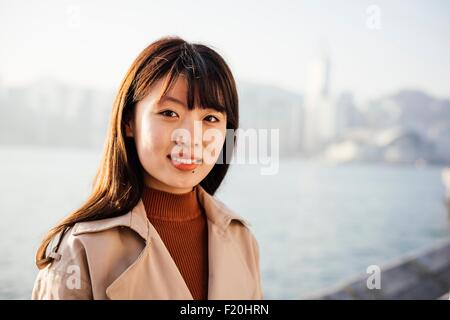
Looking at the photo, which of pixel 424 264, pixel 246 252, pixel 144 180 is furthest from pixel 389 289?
pixel 144 180

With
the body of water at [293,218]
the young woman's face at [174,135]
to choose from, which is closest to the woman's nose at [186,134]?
the young woman's face at [174,135]

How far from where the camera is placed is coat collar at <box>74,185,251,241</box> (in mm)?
918

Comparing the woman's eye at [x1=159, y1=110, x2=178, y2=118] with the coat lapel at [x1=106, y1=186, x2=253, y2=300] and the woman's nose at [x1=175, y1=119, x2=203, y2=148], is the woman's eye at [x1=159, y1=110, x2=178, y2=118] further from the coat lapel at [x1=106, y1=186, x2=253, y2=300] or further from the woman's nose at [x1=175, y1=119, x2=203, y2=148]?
the coat lapel at [x1=106, y1=186, x2=253, y2=300]

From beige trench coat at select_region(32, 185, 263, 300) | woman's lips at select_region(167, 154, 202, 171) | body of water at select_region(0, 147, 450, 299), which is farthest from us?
body of water at select_region(0, 147, 450, 299)

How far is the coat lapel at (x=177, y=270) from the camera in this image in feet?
3.00

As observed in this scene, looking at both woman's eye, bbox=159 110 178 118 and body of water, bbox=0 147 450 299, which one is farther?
body of water, bbox=0 147 450 299

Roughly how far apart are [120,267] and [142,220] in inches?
4.0

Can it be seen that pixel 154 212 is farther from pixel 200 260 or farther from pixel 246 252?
pixel 246 252

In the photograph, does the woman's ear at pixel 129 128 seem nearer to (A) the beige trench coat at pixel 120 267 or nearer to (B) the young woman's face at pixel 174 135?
(B) the young woman's face at pixel 174 135

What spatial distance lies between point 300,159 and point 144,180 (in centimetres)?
4885

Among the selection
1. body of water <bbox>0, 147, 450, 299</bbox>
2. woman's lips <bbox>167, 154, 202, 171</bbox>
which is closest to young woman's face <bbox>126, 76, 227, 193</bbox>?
woman's lips <bbox>167, 154, 202, 171</bbox>

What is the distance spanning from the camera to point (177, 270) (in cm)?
96

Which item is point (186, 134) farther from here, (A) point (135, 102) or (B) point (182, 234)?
(B) point (182, 234)

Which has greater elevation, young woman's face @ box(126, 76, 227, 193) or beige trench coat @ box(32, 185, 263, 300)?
young woman's face @ box(126, 76, 227, 193)
